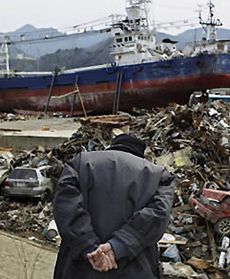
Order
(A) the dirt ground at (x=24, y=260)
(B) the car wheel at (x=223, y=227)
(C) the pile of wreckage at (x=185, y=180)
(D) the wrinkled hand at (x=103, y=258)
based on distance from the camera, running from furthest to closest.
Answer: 1. (B) the car wheel at (x=223, y=227)
2. (C) the pile of wreckage at (x=185, y=180)
3. (A) the dirt ground at (x=24, y=260)
4. (D) the wrinkled hand at (x=103, y=258)

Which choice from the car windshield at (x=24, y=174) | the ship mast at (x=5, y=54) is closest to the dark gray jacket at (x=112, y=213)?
the car windshield at (x=24, y=174)

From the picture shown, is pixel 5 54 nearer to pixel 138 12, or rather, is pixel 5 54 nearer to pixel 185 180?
pixel 138 12

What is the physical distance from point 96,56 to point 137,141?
70518 mm

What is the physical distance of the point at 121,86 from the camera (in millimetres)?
34875

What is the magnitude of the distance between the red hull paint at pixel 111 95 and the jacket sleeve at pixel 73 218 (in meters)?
30.3

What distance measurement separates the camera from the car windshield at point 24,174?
12328 millimetres

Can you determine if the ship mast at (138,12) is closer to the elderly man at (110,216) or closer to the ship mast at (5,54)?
the ship mast at (5,54)

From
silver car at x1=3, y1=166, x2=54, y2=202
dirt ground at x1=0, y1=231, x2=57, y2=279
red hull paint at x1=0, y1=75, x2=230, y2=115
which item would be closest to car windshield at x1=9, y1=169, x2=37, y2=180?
silver car at x1=3, y1=166, x2=54, y2=202

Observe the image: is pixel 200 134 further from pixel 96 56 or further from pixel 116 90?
pixel 96 56

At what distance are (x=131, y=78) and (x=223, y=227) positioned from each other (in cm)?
2685

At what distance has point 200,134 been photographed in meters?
13.4

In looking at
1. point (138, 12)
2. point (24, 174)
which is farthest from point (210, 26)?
point (24, 174)

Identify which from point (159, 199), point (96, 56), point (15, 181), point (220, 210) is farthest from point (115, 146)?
point (96, 56)

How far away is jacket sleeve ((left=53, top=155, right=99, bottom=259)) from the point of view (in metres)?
2.76
